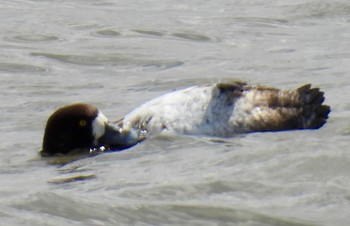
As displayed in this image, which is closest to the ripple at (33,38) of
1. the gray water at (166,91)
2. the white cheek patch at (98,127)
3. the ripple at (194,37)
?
the gray water at (166,91)

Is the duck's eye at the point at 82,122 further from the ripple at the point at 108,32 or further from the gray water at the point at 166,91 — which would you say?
the ripple at the point at 108,32

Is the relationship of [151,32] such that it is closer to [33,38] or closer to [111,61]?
[33,38]

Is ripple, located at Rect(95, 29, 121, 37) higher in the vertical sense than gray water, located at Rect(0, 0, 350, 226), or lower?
higher

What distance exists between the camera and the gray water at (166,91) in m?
8.34

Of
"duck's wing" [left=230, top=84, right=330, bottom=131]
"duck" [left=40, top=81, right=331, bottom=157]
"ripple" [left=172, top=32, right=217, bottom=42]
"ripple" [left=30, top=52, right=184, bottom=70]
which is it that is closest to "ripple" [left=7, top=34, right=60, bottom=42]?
"ripple" [left=30, top=52, right=184, bottom=70]

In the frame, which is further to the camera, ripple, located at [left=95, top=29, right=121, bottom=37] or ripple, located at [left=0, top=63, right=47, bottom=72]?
ripple, located at [left=95, top=29, right=121, bottom=37]

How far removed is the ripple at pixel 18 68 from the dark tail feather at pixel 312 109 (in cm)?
432

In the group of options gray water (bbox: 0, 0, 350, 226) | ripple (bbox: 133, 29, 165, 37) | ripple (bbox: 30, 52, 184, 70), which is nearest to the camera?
gray water (bbox: 0, 0, 350, 226)

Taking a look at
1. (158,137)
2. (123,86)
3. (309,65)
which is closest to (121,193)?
(158,137)

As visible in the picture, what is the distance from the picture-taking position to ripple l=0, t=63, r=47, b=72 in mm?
14070

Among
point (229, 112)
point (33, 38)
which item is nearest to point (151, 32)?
point (33, 38)

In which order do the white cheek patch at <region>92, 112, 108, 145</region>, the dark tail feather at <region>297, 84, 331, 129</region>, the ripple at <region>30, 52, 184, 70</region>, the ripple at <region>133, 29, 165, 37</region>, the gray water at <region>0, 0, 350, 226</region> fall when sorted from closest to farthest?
1. the gray water at <region>0, 0, 350, 226</region>
2. the white cheek patch at <region>92, 112, 108, 145</region>
3. the dark tail feather at <region>297, 84, 331, 129</region>
4. the ripple at <region>30, 52, 184, 70</region>
5. the ripple at <region>133, 29, 165, 37</region>

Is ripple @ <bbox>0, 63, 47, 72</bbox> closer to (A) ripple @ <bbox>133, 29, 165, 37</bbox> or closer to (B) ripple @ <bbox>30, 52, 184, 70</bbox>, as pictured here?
(B) ripple @ <bbox>30, 52, 184, 70</bbox>

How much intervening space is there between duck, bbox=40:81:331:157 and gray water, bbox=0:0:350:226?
4.3 inches
